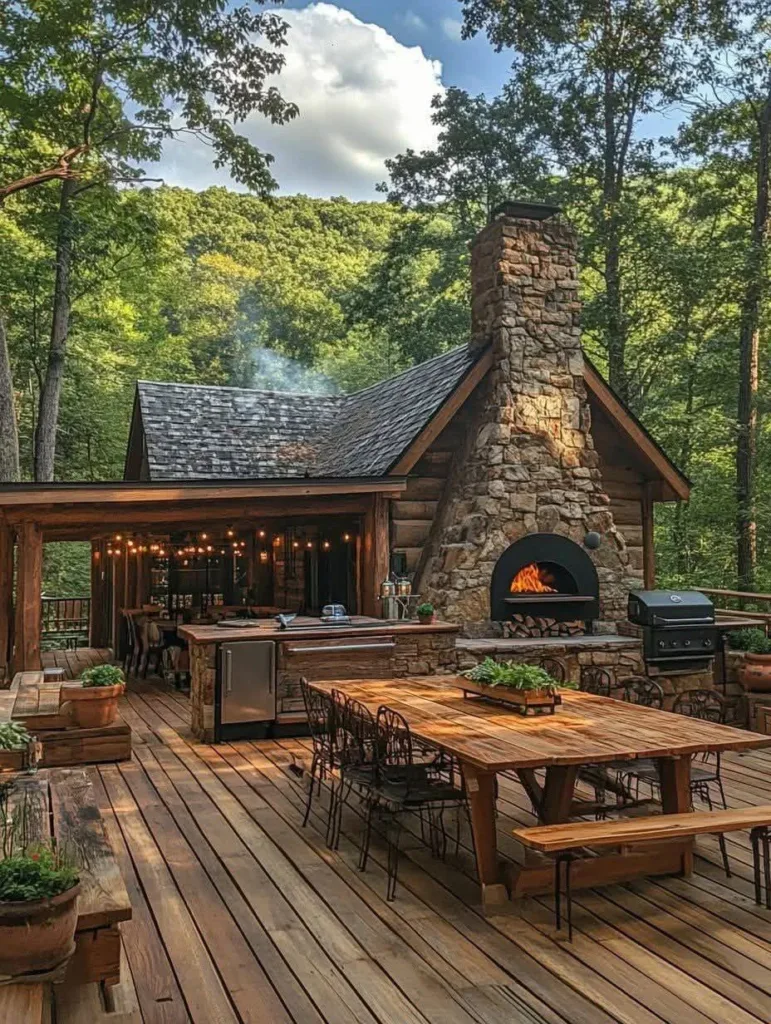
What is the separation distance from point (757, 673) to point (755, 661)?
12 centimetres

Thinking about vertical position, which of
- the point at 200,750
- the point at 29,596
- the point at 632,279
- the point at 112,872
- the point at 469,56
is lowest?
the point at 200,750

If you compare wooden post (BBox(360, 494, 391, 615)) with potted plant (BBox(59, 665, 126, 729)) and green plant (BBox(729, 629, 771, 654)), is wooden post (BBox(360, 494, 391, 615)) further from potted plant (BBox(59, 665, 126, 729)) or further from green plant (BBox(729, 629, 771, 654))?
green plant (BBox(729, 629, 771, 654))

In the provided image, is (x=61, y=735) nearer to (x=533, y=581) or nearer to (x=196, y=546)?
(x=533, y=581)

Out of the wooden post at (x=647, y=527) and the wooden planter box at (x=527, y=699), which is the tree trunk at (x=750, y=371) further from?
the wooden planter box at (x=527, y=699)

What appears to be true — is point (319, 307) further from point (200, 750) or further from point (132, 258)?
point (200, 750)

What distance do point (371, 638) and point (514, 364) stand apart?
12.6 feet

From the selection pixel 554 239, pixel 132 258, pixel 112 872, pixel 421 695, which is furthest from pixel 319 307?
pixel 112 872

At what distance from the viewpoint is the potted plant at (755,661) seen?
8328mm

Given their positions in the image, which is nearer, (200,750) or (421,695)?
(421,695)

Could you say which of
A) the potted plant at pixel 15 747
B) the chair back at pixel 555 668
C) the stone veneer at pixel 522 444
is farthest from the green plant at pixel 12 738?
the stone veneer at pixel 522 444

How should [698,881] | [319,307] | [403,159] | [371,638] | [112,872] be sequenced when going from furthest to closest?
[319,307]
[403,159]
[371,638]
[698,881]
[112,872]

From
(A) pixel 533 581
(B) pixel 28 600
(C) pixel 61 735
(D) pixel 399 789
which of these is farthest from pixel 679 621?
(B) pixel 28 600

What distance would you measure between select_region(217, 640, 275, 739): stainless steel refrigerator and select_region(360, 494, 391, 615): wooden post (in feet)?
6.31

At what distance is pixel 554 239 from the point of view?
1035 centimetres
